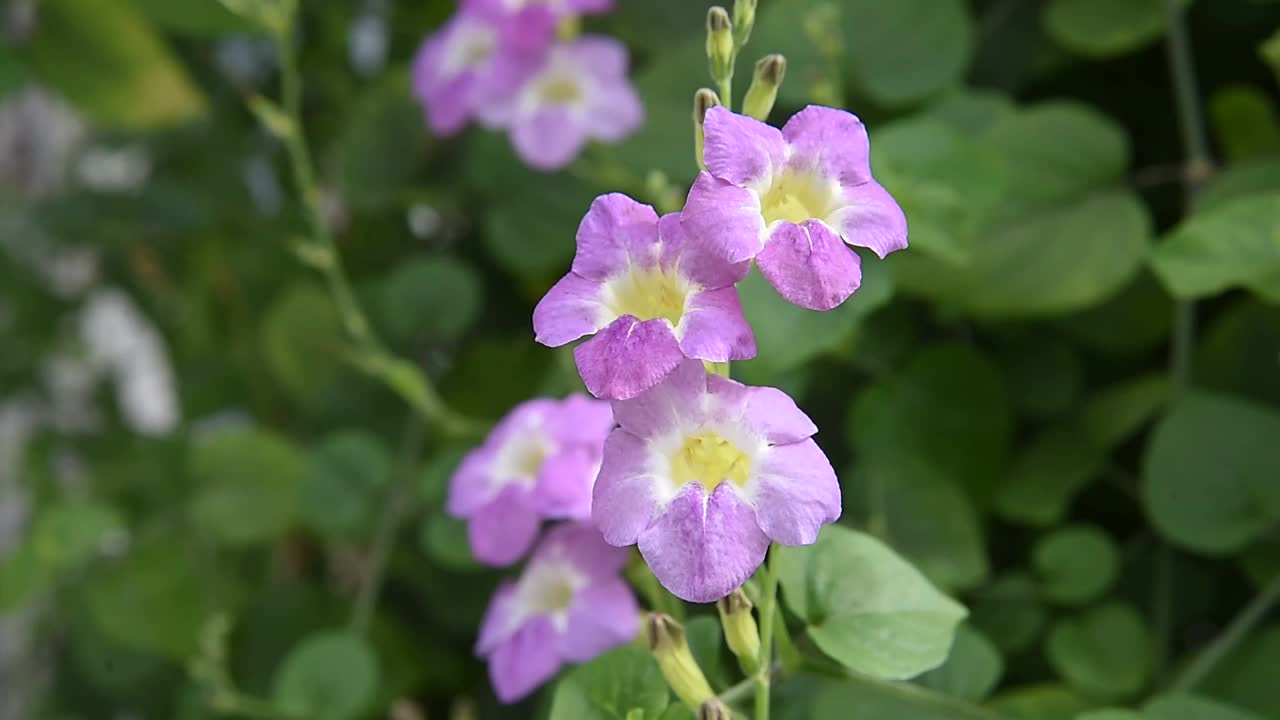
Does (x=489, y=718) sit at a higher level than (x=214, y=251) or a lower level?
lower

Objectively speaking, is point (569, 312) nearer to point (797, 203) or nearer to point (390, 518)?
point (797, 203)

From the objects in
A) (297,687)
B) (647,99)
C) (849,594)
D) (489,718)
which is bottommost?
(489,718)

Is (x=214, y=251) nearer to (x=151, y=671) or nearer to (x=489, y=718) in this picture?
(x=151, y=671)

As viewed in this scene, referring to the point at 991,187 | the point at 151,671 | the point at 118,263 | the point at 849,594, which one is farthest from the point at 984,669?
the point at 118,263

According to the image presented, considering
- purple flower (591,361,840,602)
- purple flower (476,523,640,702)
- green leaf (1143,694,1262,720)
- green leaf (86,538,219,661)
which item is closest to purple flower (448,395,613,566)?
purple flower (476,523,640,702)

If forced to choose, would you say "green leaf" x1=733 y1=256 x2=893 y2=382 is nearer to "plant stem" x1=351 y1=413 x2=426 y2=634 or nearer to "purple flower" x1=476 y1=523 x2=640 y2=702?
"purple flower" x1=476 y1=523 x2=640 y2=702

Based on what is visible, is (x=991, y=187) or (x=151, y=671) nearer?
(x=991, y=187)

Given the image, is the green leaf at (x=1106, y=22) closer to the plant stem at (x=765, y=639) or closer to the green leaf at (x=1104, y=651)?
the green leaf at (x=1104, y=651)
